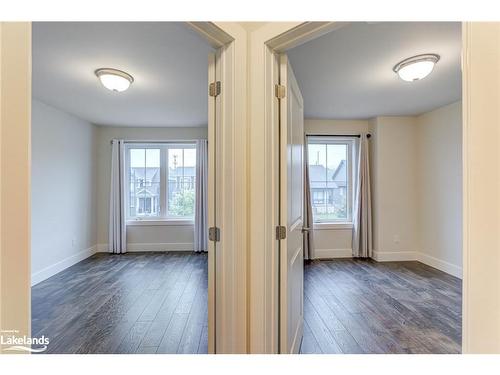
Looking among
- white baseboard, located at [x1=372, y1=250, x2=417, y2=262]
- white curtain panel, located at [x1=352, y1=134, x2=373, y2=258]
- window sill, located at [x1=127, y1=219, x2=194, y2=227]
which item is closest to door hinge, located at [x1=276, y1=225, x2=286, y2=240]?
white curtain panel, located at [x1=352, y1=134, x2=373, y2=258]

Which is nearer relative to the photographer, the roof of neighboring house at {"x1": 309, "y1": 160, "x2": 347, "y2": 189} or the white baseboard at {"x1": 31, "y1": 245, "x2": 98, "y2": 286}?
the white baseboard at {"x1": 31, "y1": 245, "x2": 98, "y2": 286}

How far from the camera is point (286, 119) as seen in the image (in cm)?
156

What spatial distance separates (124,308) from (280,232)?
214cm

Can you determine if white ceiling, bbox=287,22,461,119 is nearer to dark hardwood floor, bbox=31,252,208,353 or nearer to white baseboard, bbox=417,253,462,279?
white baseboard, bbox=417,253,462,279

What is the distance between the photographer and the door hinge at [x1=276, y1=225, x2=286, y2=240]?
151cm

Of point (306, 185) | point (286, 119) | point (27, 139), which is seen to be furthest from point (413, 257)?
point (27, 139)

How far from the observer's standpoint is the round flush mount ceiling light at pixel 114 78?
8.74 ft

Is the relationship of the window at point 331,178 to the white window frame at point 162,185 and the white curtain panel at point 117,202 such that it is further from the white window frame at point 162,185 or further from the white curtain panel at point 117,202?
the white curtain panel at point 117,202

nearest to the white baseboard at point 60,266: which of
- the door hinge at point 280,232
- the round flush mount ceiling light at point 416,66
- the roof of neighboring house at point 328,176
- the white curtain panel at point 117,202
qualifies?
the white curtain panel at point 117,202

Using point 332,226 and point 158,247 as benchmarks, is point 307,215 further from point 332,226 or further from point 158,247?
point 158,247

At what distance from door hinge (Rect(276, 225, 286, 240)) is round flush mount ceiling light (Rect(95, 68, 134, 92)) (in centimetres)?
231

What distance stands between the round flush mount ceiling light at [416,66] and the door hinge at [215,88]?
1.99 m

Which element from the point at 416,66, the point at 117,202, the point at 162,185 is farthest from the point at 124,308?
the point at 416,66
